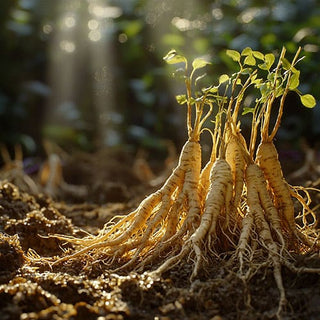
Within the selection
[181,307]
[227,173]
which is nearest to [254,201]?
[227,173]

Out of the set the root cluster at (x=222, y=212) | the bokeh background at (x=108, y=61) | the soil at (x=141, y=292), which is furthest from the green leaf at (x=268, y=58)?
the bokeh background at (x=108, y=61)

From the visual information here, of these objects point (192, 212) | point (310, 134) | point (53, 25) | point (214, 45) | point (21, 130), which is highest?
point (53, 25)

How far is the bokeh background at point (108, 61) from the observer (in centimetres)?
689

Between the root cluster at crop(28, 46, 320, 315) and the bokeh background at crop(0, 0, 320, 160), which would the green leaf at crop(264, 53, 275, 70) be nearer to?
the root cluster at crop(28, 46, 320, 315)

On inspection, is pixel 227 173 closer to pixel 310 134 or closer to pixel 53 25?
pixel 310 134

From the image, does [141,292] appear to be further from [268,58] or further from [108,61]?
[108,61]

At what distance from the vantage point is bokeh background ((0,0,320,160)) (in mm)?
6895

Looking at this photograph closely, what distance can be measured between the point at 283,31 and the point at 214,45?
892mm

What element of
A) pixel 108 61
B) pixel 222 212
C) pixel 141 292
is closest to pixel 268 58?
pixel 222 212

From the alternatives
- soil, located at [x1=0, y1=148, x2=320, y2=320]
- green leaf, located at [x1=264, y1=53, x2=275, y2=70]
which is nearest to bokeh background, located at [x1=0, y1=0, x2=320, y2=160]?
green leaf, located at [x1=264, y1=53, x2=275, y2=70]

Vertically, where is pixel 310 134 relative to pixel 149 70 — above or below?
below

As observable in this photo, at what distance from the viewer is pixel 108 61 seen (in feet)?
29.0

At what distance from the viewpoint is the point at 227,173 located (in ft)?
7.45

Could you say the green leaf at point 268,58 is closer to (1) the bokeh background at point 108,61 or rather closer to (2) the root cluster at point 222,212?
(2) the root cluster at point 222,212
